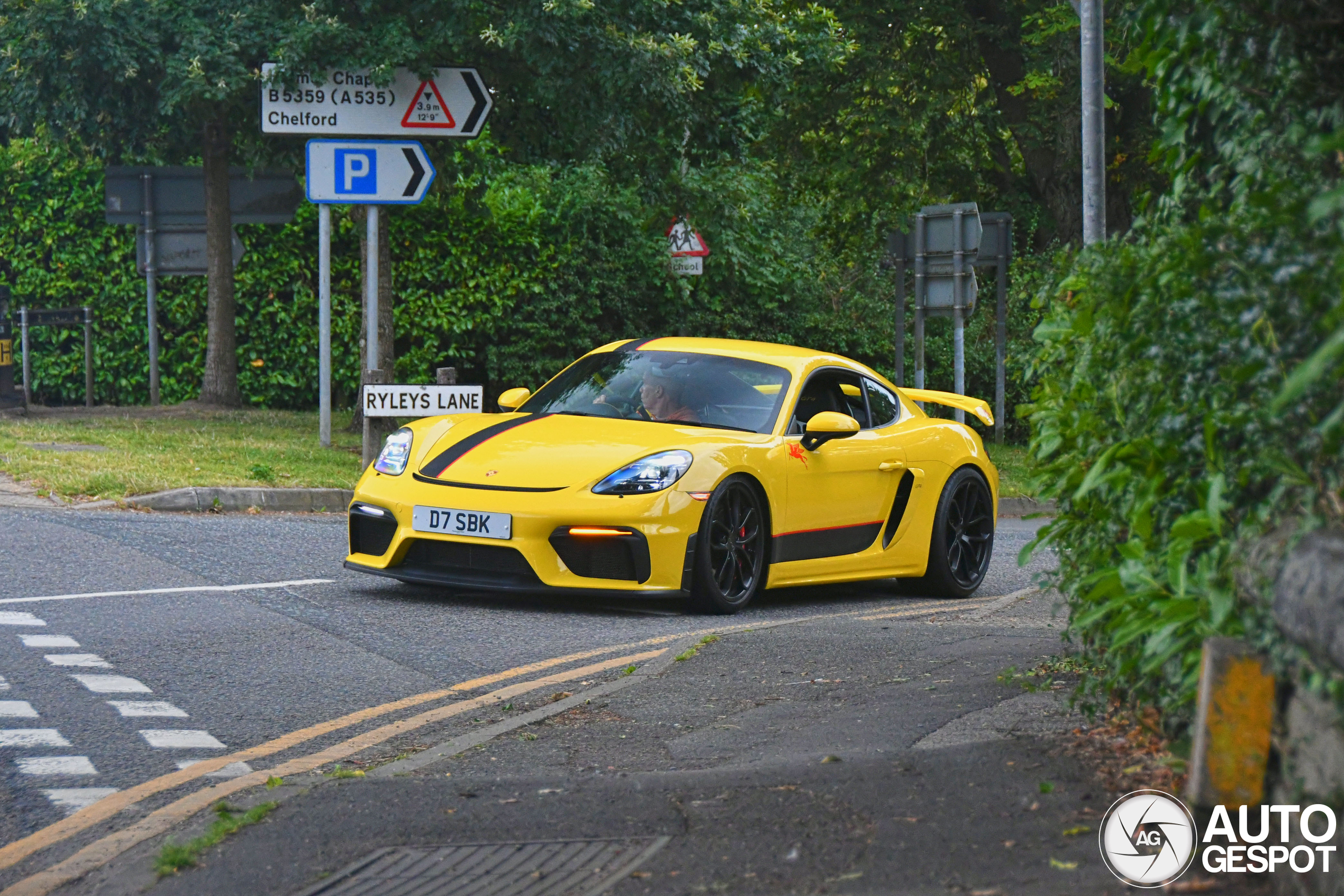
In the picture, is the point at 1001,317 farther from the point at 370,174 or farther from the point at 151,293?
the point at 151,293

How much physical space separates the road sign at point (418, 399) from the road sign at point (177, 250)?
7.43 m

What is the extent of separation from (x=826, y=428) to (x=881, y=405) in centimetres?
119

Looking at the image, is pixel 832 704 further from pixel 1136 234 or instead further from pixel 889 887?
pixel 889 887

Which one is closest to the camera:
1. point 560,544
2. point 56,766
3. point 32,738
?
point 56,766

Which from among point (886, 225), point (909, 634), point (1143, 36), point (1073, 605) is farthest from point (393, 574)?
point (886, 225)

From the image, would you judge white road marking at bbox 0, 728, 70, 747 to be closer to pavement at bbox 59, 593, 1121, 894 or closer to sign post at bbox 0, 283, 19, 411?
pavement at bbox 59, 593, 1121, 894

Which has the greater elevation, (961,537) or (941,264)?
(941,264)

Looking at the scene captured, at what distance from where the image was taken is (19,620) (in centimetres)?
716

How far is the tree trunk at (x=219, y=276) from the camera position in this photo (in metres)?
18.7

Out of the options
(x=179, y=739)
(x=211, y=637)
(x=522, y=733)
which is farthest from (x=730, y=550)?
(x=179, y=739)

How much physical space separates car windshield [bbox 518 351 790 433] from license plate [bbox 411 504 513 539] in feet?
4.18

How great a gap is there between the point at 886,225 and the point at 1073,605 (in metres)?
19.8

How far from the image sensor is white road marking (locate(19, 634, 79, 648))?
6.63 metres

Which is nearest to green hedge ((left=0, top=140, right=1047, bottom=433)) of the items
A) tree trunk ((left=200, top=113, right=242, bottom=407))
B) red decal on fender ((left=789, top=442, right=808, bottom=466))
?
tree trunk ((left=200, top=113, right=242, bottom=407))
